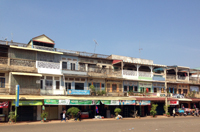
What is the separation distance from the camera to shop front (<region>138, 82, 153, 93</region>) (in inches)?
1466

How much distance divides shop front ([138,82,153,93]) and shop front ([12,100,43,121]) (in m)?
17.4

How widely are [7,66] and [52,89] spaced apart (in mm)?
6351

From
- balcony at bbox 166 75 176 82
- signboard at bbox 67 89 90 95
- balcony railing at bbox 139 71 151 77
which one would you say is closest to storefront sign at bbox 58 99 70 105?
signboard at bbox 67 89 90 95

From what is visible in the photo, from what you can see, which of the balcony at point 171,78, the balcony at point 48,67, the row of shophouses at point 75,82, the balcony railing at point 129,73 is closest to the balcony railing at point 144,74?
the row of shophouses at point 75,82

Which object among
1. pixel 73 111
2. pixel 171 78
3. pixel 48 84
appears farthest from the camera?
pixel 171 78

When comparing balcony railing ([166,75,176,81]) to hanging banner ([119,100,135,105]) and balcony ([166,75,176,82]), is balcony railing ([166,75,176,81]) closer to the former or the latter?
balcony ([166,75,176,82])

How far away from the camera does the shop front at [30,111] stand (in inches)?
1022

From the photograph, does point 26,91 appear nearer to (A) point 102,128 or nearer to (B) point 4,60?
(B) point 4,60

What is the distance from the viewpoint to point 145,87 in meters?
37.8

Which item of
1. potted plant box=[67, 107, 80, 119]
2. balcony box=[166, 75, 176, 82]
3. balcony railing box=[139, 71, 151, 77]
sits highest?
balcony railing box=[139, 71, 151, 77]

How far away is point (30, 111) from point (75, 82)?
7249mm

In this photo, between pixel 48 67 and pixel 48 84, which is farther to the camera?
pixel 48 84

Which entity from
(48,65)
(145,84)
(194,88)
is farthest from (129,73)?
(194,88)

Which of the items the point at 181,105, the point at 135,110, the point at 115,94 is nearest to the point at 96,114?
the point at 115,94
